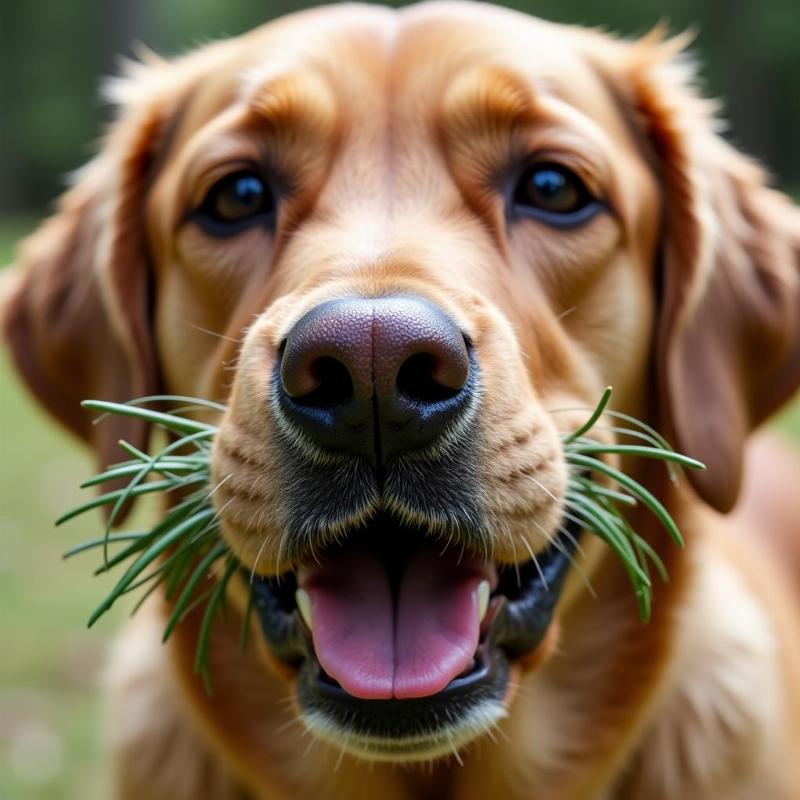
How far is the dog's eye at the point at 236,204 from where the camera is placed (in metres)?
3.11

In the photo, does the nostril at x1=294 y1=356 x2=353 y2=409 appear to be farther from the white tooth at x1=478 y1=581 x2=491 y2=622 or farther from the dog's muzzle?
the white tooth at x1=478 y1=581 x2=491 y2=622

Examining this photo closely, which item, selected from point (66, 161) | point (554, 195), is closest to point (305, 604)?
point (554, 195)

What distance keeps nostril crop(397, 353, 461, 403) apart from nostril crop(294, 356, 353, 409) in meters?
0.10

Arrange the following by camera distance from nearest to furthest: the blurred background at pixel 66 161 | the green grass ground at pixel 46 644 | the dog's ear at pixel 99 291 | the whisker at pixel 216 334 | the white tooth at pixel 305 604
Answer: the white tooth at pixel 305 604, the whisker at pixel 216 334, the dog's ear at pixel 99 291, the green grass ground at pixel 46 644, the blurred background at pixel 66 161

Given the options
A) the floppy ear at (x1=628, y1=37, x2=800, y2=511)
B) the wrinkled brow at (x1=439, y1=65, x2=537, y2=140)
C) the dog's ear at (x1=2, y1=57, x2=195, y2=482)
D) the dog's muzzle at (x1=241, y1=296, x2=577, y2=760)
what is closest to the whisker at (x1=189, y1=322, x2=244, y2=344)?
the dog's ear at (x1=2, y1=57, x2=195, y2=482)

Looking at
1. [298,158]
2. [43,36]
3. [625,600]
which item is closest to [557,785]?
[625,600]

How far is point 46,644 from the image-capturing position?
589 cm

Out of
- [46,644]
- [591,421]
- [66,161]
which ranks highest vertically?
[591,421]

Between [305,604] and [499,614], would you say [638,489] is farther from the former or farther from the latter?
[305,604]

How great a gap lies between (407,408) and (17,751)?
345 cm

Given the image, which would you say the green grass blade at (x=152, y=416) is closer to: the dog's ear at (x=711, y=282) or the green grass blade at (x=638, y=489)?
the green grass blade at (x=638, y=489)

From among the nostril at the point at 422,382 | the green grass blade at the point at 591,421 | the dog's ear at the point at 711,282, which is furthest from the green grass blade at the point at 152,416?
the dog's ear at the point at 711,282

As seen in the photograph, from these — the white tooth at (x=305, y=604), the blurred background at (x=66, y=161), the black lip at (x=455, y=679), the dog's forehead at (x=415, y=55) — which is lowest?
the blurred background at (x=66, y=161)

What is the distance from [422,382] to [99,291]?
1.56 meters
